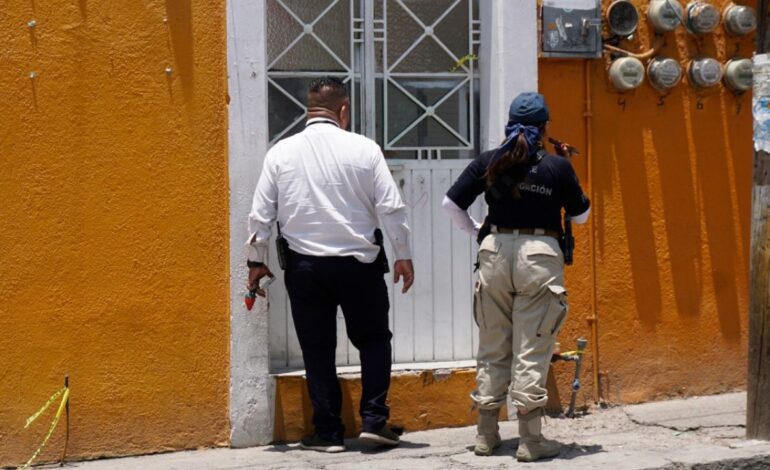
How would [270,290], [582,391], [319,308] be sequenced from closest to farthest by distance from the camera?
[319,308]
[270,290]
[582,391]

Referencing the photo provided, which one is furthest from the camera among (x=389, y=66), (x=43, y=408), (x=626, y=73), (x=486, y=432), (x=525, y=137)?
(x=626, y=73)

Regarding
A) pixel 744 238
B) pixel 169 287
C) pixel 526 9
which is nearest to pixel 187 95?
pixel 169 287

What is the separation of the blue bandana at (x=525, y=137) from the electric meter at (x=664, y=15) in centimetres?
168

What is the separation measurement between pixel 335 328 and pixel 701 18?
117 inches

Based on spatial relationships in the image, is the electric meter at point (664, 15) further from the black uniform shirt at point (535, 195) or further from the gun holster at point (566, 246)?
the gun holster at point (566, 246)

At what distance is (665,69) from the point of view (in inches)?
283

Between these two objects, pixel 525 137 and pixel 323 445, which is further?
pixel 323 445

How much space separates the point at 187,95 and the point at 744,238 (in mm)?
3599

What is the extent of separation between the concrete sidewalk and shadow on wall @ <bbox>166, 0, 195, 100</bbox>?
1.88 metres

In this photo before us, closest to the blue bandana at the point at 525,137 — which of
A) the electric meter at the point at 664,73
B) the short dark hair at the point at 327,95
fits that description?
the short dark hair at the point at 327,95

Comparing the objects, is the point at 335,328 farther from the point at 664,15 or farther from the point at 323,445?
the point at 664,15

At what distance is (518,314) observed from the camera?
5922 millimetres

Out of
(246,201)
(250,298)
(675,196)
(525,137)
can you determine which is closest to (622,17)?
(675,196)

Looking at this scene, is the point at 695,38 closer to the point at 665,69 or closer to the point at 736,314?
the point at 665,69
